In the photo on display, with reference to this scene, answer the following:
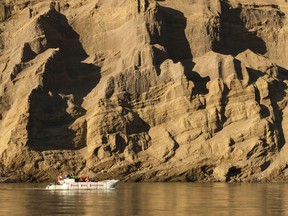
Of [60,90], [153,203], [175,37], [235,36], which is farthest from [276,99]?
[153,203]

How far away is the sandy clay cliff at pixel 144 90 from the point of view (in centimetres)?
10350

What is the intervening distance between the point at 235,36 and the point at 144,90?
2340 cm

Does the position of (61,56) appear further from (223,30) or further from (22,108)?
(223,30)

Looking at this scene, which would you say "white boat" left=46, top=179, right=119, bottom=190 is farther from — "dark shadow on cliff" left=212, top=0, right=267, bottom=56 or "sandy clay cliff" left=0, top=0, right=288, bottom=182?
"dark shadow on cliff" left=212, top=0, right=267, bottom=56

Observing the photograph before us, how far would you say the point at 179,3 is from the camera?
5108 inches

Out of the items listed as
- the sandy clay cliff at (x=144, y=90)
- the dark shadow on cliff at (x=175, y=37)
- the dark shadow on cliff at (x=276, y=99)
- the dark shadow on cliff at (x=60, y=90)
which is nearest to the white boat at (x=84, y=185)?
the sandy clay cliff at (x=144, y=90)

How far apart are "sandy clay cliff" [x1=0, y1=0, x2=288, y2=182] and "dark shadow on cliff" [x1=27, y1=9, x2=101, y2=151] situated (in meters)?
0.17

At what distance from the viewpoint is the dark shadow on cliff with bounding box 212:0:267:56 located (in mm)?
127562

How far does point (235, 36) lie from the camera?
423 feet

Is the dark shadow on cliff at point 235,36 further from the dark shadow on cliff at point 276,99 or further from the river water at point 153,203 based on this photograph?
the river water at point 153,203

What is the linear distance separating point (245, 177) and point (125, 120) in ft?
57.2

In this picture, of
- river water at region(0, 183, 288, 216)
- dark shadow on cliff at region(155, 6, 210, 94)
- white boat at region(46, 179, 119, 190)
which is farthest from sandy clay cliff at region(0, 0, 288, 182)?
river water at region(0, 183, 288, 216)

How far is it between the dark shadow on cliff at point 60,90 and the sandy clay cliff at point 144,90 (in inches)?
6.6

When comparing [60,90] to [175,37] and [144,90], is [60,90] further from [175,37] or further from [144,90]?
[175,37]
